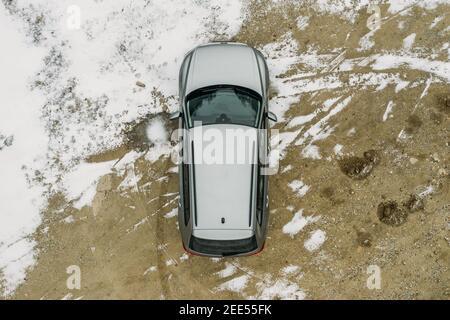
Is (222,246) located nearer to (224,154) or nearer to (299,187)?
(224,154)

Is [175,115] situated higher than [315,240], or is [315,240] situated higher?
[175,115]

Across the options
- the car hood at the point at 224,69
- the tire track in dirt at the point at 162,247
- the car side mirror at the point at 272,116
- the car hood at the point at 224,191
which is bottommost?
the tire track in dirt at the point at 162,247

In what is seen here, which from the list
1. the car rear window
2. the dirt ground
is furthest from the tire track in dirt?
the car rear window

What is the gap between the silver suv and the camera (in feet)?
27.4

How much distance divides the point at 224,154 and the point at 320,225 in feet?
9.94

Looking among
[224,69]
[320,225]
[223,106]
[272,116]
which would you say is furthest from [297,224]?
[224,69]

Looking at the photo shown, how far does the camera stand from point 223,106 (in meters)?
8.74

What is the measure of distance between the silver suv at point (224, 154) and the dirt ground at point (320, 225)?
1.17 meters

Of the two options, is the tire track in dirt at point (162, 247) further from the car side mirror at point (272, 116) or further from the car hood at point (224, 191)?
the car side mirror at point (272, 116)

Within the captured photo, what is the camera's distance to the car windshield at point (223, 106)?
28.5ft

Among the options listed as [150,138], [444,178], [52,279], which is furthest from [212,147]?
[444,178]

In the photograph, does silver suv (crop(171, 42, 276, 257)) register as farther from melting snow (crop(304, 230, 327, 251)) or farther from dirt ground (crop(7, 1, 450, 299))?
melting snow (crop(304, 230, 327, 251))

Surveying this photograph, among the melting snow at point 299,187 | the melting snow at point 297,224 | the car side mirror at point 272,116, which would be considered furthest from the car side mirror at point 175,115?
the melting snow at point 297,224
